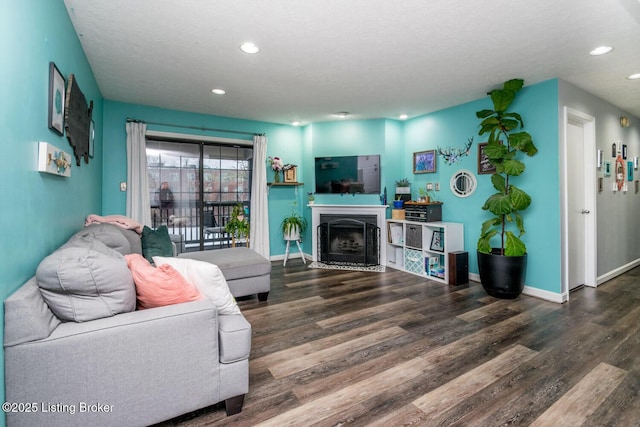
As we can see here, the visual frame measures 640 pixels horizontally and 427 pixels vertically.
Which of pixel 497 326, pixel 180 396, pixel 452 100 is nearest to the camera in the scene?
pixel 180 396

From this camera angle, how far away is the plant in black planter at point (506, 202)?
11.3 feet

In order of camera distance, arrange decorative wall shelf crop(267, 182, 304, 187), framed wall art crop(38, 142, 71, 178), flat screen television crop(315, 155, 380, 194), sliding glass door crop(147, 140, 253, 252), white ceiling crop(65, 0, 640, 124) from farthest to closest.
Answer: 1. decorative wall shelf crop(267, 182, 304, 187)
2. flat screen television crop(315, 155, 380, 194)
3. sliding glass door crop(147, 140, 253, 252)
4. white ceiling crop(65, 0, 640, 124)
5. framed wall art crop(38, 142, 71, 178)

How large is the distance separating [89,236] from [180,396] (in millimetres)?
1323

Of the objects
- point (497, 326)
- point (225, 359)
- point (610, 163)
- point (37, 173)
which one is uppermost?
point (610, 163)

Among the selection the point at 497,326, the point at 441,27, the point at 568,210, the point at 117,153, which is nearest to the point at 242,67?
the point at 441,27

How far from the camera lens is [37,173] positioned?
1626 mm

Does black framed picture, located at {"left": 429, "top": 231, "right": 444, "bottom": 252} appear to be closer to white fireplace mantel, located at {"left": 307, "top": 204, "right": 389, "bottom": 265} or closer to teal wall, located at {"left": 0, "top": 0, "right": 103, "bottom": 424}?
white fireplace mantel, located at {"left": 307, "top": 204, "right": 389, "bottom": 265}

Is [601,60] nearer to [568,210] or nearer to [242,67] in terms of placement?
[568,210]

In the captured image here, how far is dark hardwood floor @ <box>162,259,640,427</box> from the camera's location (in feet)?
5.66

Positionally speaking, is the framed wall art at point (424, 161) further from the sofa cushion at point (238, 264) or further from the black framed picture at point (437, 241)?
the sofa cushion at point (238, 264)

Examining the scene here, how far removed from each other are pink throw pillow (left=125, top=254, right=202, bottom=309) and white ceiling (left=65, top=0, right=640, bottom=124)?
1.76m

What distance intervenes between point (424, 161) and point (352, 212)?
1406 millimetres

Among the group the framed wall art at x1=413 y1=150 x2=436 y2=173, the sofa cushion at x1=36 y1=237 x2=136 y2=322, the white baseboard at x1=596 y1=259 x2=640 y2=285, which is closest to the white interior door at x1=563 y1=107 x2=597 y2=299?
the white baseboard at x1=596 y1=259 x2=640 y2=285

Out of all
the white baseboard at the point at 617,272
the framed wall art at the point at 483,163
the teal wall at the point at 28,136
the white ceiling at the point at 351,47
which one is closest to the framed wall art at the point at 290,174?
the white ceiling at the point at 351,47
